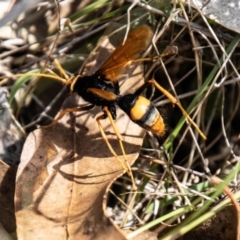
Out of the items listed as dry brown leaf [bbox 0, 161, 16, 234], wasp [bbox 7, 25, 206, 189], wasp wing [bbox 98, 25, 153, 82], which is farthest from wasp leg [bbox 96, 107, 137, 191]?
dry brown leaf [bbox 0, 161, 16, 234]

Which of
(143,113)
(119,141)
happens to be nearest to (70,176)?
(119,141)

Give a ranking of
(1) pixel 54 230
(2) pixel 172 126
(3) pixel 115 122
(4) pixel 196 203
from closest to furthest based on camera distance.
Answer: (1) pixel 54 230 → (4) pixel 196 203 → (3) pixel 115 122 → (2) pixel 172 126

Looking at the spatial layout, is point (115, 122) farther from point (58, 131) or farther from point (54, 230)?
point (54, 230)

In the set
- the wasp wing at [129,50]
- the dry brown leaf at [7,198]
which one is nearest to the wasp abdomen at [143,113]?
the wasp wing at [129,50]

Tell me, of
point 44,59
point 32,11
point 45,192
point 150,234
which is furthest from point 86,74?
point 150,234

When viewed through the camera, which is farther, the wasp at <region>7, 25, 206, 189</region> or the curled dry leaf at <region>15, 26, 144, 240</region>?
the wasp at <region>7, 25, 206, 189</region>

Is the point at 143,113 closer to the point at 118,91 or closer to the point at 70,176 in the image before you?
the point at 118,91

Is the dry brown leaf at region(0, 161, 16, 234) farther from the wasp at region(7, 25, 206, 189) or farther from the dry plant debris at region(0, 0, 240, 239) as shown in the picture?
the wasp at region(7, 25, 206, 189)
